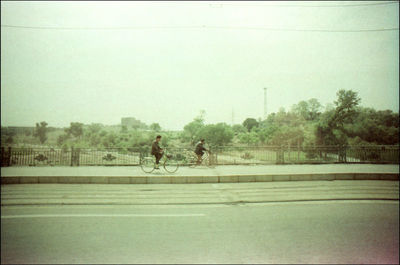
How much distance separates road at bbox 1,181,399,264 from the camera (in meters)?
3.55

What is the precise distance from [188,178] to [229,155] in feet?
16.7

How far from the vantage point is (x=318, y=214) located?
543 centimetres

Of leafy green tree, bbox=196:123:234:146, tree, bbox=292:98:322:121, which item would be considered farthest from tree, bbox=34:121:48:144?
tree, bbox=292:98:322:121

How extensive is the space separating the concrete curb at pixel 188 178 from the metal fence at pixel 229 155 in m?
3.59

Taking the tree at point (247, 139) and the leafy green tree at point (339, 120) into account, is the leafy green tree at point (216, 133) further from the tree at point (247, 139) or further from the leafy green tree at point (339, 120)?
the leafy green tree at point (339, 120)

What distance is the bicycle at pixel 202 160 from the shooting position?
1340cm

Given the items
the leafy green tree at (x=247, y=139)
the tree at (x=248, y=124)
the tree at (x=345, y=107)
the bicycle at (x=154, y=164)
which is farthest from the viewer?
the tree at (x=248, y=124)

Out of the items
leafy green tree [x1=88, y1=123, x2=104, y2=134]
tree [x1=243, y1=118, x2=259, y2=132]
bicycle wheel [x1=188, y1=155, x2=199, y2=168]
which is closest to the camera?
bicycle wheel [x1=188, y1=155, x2=199, y2=168]

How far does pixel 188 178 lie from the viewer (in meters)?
9.71

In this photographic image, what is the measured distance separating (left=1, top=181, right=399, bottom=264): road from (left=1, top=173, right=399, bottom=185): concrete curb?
5.46ft

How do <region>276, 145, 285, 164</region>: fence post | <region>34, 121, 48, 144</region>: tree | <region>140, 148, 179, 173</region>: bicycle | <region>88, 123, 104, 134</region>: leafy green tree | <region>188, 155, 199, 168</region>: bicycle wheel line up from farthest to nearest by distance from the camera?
<region>88, 123, 104, 134</region>: leafy green tree, <region>34, 121, 48, 144</region>: tree, <region>276, 145, 285, 164</region>: fence post, <region>188, 155, 199, 168</region>: bicycle wheel, <region>140, 148, 179, 173</region>: bicycle

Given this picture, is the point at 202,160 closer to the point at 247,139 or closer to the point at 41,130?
the point at 247,139

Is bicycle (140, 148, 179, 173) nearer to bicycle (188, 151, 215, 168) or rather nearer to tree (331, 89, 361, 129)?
bicycle (188, 151, 215, 168)

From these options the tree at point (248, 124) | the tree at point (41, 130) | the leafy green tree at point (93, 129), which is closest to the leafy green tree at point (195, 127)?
the tree at point (41, 130)
